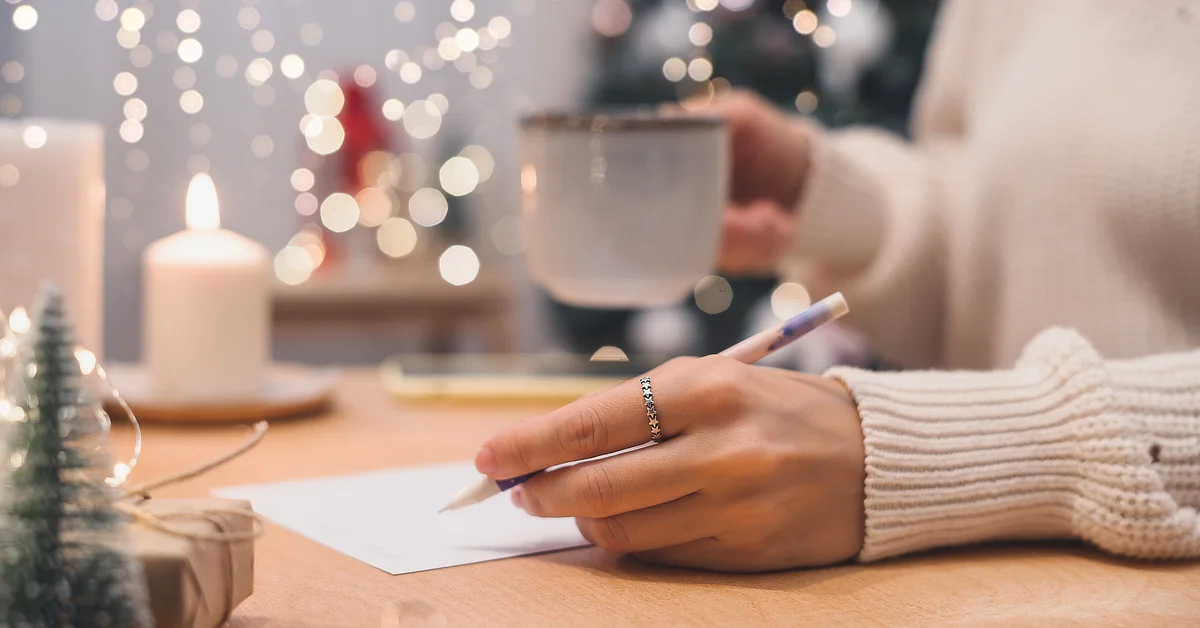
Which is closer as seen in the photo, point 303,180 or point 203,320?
point 203,320

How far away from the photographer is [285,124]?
2.79m

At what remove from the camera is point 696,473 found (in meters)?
0.49

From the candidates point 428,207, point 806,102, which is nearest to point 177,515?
point 806,102

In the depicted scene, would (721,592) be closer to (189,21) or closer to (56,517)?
(56,517)

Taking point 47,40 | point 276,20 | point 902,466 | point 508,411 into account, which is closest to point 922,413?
point 902,466

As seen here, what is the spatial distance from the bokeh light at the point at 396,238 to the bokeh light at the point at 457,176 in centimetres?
19

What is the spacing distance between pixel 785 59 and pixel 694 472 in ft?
6.79

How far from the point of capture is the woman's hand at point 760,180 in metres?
1.08

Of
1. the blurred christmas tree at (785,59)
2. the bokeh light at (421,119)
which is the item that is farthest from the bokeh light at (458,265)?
the blurred christmas tree at (785,59)

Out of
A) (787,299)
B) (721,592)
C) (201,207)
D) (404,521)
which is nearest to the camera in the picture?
(721,592)

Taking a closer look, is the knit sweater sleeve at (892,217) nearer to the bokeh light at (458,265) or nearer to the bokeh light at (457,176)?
the bokeh light at (458,265)

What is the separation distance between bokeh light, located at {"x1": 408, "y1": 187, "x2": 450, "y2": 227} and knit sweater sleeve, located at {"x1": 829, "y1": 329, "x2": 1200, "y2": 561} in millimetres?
2396

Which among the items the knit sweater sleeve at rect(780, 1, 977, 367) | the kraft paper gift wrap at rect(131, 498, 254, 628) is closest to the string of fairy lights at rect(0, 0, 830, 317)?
the knit sweater sleeve at rect(780, 1, 977, 367)

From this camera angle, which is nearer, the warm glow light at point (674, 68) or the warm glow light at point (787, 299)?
the warm glow light at point (787, 299)
